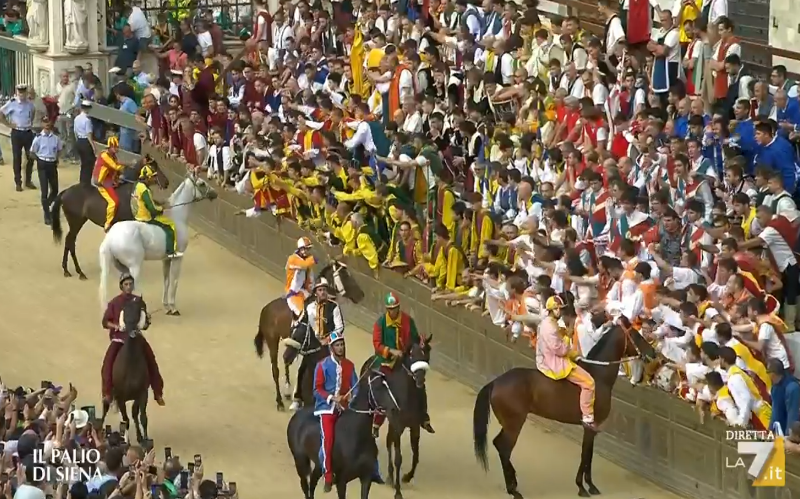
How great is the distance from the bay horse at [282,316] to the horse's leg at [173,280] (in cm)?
350

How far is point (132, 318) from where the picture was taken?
2011 centimetres

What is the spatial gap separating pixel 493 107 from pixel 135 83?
9.95 m

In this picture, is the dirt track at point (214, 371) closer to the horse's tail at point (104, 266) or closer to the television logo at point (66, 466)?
the horse's tail at point (104, 266)

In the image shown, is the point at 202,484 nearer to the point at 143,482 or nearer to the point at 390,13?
the point at 143,482

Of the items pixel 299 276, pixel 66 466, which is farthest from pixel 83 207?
pixel 66 466

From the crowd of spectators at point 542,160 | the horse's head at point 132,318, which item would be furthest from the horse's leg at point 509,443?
the horse's head at point 132,318

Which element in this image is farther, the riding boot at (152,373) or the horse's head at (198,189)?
the horse's head at (198,189)

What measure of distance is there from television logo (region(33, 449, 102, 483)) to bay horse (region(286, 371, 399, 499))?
241 cm

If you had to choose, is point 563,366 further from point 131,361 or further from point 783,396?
point 131,361

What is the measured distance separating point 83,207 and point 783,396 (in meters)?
12.8

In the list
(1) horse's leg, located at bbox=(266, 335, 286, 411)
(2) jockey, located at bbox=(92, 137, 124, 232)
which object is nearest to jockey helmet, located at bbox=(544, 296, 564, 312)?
(1) horse's leg, located at bbox=(266, 335, 286, 411)

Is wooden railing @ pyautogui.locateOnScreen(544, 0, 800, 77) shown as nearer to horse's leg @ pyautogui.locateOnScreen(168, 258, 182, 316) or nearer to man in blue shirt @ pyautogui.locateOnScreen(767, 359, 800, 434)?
man in blue shirt @ pyautogui.locateOnScreen(767, 359, 800, 434)

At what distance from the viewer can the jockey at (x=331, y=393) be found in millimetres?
17891

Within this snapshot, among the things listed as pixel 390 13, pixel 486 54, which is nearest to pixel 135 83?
pixel 390 13
